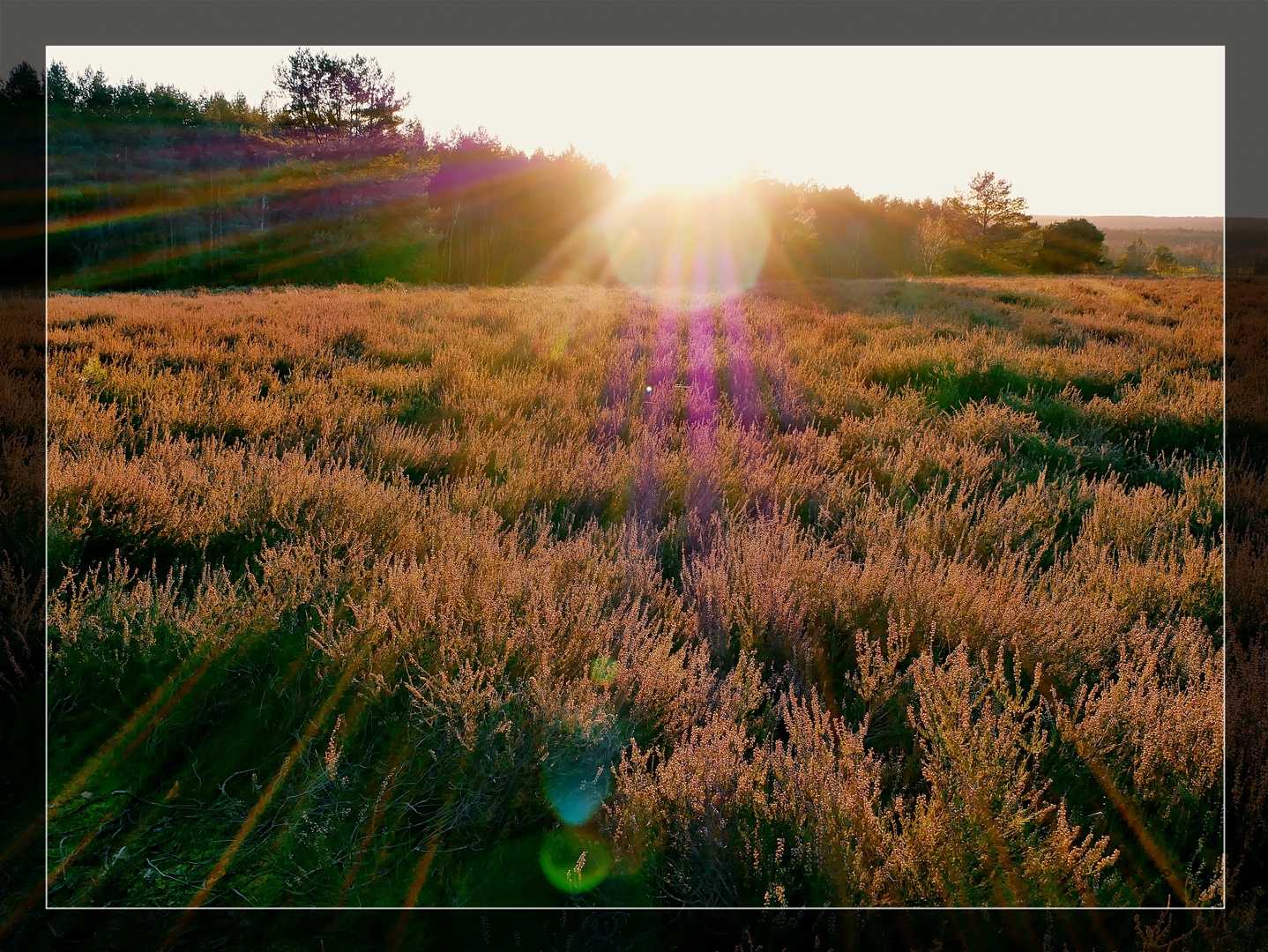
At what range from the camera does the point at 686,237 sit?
1410 inches

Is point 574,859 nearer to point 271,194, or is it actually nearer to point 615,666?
point 615,666

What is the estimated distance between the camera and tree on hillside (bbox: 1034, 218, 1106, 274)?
4612 centimetres

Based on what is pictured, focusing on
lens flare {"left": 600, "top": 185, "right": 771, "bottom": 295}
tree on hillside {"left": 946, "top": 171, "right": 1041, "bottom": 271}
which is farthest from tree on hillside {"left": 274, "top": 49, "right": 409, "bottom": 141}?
tree on hillside {"left": 946, "top": 171, "right": 1041, "bottom": 271}

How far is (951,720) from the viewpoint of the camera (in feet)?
7.02

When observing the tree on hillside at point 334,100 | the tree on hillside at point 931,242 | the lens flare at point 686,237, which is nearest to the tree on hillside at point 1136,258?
the tree on hillside at point 931,242

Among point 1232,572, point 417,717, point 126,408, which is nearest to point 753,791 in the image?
point 417,717

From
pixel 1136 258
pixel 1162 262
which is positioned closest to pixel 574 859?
pixel 1162 262

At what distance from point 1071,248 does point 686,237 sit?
2959 cm

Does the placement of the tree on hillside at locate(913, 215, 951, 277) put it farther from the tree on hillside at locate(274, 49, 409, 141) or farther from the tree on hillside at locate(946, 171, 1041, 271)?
the tree on hillside at locate(274, 49, 409, 141)

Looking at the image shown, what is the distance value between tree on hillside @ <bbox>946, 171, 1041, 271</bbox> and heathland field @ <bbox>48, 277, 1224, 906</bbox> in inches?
1812

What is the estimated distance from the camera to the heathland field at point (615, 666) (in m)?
1.93

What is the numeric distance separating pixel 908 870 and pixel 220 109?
4157 centimetres

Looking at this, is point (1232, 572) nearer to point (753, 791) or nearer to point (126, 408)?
point (753, 791)

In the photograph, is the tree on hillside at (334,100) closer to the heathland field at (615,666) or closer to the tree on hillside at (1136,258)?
the heathland field at (615,666)
